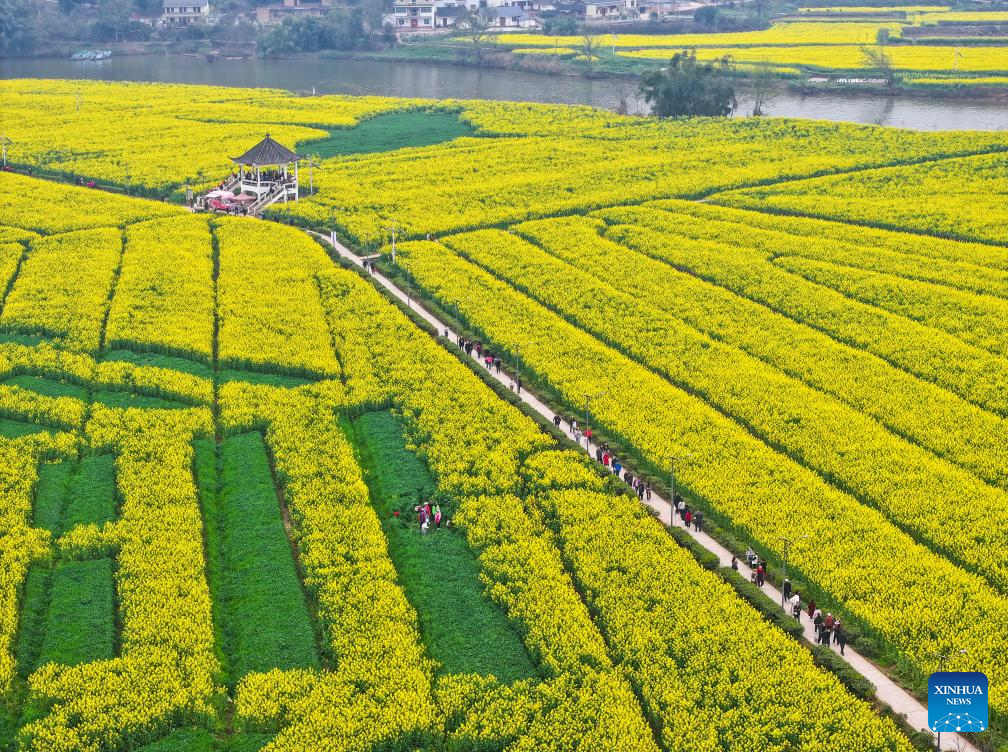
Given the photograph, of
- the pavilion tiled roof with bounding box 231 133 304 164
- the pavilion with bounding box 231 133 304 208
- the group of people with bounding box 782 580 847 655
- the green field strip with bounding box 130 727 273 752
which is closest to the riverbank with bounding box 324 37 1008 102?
the pavilion with bounding box 231 133 304 208

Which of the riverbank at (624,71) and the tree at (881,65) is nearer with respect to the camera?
the riverbank at (624,71)

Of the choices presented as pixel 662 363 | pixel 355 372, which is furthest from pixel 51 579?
pixel 662 363

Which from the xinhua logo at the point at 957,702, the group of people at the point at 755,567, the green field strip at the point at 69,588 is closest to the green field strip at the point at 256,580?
the green field strip at the point at 69,588

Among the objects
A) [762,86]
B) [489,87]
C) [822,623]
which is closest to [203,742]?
[822,623]

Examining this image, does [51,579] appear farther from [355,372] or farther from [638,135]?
[638,135]

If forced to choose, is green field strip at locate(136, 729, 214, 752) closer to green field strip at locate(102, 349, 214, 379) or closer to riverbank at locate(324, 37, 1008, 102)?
green field strip at locate(102, 349, 214, 379)

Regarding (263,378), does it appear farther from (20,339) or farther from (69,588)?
(69,588)

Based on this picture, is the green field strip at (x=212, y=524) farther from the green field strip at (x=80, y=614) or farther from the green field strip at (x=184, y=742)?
the green field strip at (x=80, y=614)
